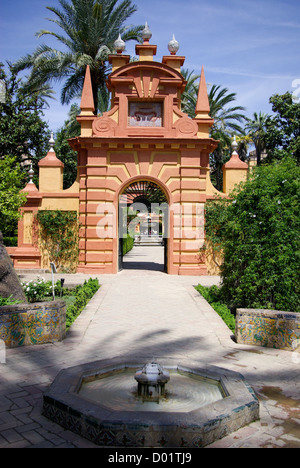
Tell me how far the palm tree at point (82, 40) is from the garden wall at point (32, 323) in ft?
53.0

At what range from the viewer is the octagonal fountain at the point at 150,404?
10.8ft

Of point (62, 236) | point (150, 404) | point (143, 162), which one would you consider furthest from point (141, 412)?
point (62, 236)

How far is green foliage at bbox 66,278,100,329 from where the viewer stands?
26.4ft

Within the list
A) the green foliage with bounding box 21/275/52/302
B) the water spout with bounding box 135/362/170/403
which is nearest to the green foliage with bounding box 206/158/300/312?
the water spout with bounding box 135/362/170/403

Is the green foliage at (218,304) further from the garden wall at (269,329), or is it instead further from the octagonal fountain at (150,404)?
the octagonal fountain at (150,404)

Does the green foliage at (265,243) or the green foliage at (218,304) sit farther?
the green foliage at (218,304)

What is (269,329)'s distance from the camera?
255 inches

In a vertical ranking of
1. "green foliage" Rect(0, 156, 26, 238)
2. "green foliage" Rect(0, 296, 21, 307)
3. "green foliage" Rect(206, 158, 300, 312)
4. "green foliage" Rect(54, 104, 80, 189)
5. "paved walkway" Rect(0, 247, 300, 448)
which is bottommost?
"paved walkway" Rect(0, 247, 300, 448)

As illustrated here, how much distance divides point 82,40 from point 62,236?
427 inches

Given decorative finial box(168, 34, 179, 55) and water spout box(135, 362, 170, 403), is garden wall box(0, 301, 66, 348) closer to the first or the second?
water spout box(135, 362, 170, 403)

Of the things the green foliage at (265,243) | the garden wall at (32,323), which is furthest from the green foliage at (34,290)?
the green foliage at (265,243)

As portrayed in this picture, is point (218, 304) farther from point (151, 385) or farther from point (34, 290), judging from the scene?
point (151, 385)

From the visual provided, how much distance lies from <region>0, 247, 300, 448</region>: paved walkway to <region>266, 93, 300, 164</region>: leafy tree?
797 inches
